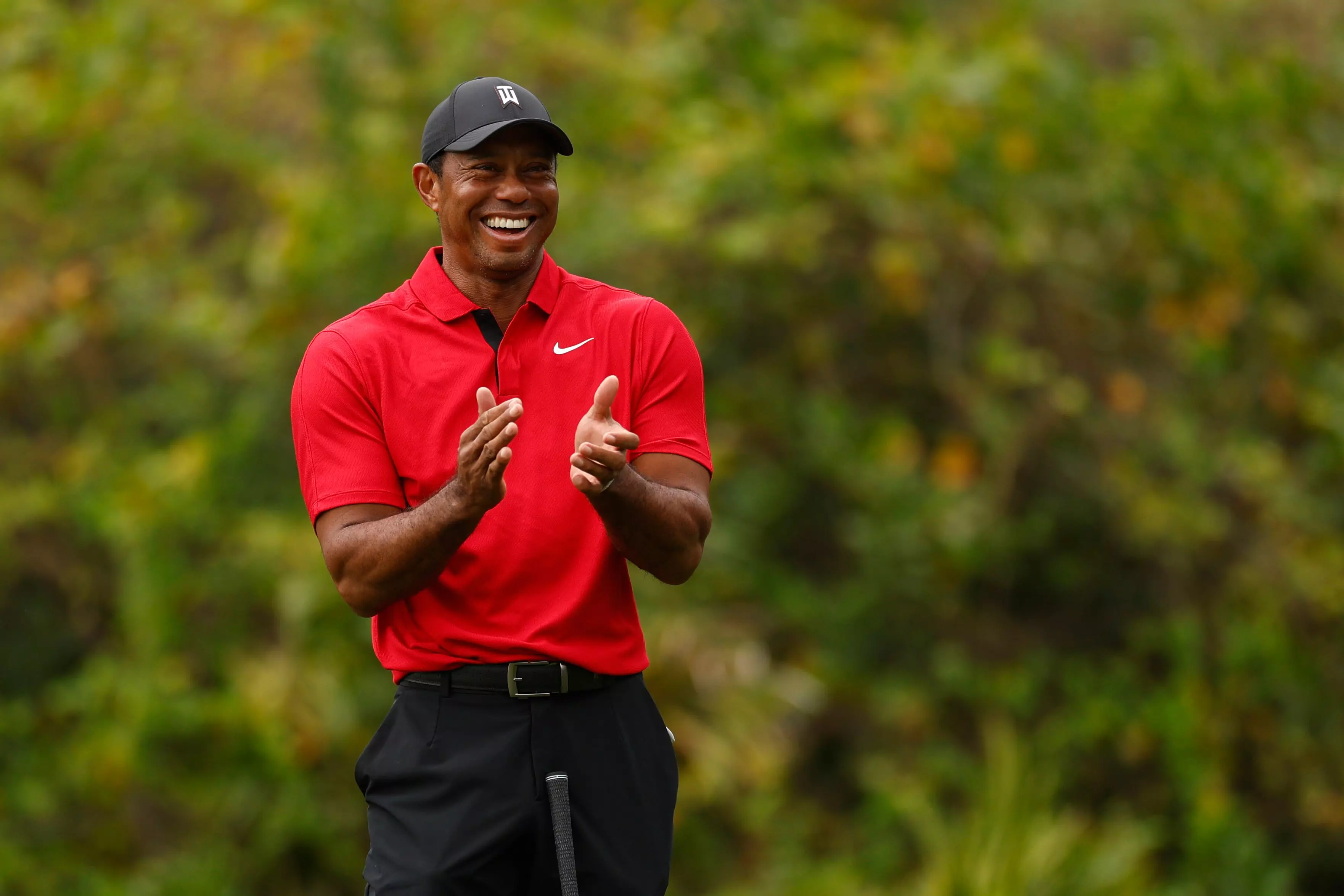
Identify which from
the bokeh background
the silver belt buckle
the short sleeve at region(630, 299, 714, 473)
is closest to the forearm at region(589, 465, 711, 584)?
the short sleeve at region(630, 299, 714, 473)

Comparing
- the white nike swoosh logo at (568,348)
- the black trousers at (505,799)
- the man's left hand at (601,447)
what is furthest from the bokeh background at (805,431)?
the man's left hand at (601,447)

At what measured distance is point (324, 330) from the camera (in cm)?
298

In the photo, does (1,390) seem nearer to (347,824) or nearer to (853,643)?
(347,824)

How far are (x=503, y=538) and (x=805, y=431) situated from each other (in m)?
5.29

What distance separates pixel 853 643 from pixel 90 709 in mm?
4004

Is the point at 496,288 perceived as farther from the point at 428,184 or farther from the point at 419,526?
the point at 419,526

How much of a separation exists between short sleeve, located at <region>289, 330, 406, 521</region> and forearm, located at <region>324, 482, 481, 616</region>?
8 cm

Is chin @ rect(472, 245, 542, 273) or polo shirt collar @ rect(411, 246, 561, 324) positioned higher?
chin @ rect(472, 245, 542, 273)

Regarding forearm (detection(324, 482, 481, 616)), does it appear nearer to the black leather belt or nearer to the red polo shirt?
the red polo shirt

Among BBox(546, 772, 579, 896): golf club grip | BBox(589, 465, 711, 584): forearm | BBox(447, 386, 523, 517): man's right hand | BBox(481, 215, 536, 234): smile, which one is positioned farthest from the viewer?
BBox(481, 215, 536, 234): smile

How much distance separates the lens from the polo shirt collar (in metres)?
3.04

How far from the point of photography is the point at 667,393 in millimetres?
3057

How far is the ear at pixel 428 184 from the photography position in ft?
10.0

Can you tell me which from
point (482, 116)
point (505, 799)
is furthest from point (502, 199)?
point (505, 799)
